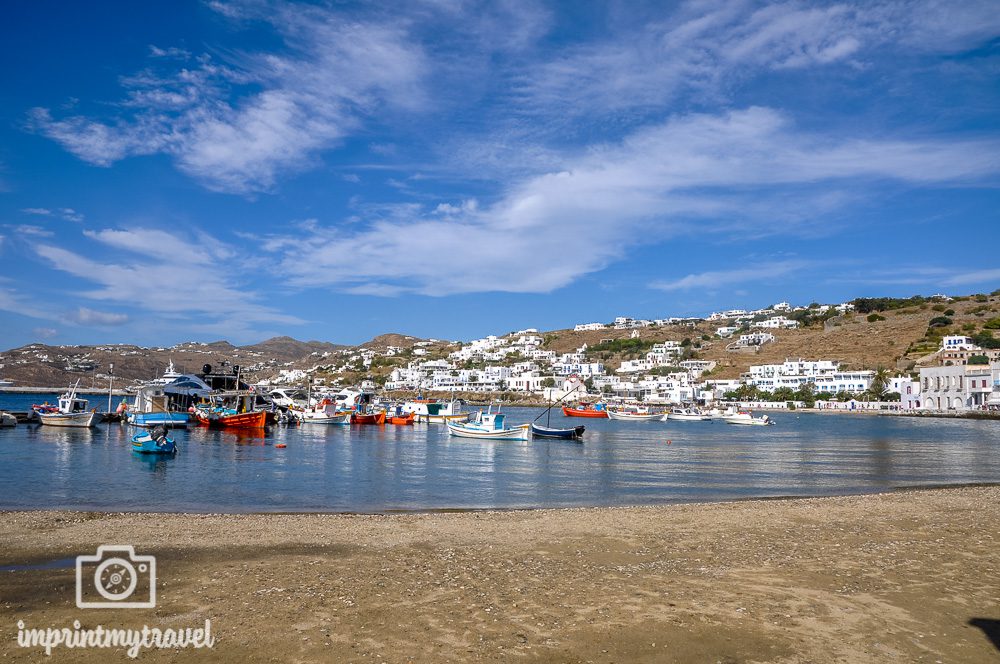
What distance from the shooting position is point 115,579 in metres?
10.9

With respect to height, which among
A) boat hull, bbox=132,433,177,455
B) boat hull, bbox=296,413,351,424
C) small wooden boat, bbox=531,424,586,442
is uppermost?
boat hull, bbox=132,433,177,455

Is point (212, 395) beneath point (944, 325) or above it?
beneath

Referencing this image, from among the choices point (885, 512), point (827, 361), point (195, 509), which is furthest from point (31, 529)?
point (827, 361)

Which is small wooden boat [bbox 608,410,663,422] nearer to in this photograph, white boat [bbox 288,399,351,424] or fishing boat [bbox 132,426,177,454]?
white boat [bbox 288,399,351,424]

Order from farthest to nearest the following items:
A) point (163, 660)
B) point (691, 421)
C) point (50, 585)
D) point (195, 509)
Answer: point (691, 421)
point (195, 509)
point (50, 585)
point (163, 660)

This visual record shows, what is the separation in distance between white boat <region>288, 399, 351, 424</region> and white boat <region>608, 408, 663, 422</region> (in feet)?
158

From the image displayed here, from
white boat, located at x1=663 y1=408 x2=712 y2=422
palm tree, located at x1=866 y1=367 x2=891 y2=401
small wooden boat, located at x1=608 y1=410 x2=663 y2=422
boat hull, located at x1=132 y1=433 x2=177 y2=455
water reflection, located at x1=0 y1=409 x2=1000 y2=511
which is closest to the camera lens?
water reflection, located at x1=0 y1=409 x2=1000 y2=511

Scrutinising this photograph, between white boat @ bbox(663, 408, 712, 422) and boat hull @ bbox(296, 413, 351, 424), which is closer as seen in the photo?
boat hull @ bbox(296, 413, 351, 424)

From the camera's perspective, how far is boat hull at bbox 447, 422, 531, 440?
5291 cm

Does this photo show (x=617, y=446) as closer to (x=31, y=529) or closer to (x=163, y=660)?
(x=31, y=529)

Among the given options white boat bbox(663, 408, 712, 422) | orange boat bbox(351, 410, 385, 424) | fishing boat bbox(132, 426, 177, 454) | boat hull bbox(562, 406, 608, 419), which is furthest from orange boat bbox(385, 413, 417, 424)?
white boat bbox(663, 408, 712, 422)

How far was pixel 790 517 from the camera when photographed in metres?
17.8

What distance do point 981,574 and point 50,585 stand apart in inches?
587

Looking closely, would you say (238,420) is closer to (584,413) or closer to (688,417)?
(584,413)
